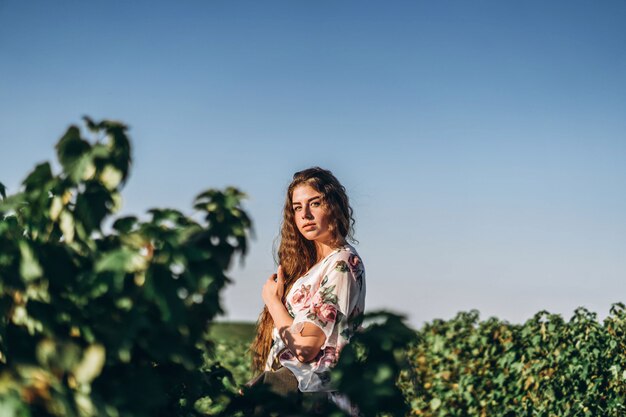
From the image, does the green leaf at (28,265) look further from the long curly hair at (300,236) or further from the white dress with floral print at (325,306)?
the long curly hair at (300,236)

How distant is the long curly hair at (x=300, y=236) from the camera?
14.4 feet

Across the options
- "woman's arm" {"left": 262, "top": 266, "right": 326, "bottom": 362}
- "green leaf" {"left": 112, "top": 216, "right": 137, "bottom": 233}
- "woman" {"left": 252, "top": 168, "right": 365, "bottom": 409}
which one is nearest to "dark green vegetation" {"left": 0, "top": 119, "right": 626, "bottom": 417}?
"green leaf" {"left": 112, "top": 216, "right": 137, "bottom": 233}

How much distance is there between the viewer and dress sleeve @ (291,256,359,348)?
3723 mm

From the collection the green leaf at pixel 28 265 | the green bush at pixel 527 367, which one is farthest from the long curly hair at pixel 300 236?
the green bush at pixel 527 367

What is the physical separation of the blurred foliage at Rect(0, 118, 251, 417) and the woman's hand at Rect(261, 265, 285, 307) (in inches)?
76.6

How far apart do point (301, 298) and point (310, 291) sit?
0.07m

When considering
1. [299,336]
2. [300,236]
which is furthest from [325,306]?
[300,236]

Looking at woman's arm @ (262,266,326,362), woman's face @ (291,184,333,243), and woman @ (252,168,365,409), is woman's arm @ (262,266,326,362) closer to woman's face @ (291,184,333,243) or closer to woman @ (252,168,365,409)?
woman @ (252,168,365,409)

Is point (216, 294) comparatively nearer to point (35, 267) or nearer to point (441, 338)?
point (35, 267)

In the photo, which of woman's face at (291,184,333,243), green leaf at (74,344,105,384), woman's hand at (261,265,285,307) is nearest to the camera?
green leaf at (74,344,105,384)

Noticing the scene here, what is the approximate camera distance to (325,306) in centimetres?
377

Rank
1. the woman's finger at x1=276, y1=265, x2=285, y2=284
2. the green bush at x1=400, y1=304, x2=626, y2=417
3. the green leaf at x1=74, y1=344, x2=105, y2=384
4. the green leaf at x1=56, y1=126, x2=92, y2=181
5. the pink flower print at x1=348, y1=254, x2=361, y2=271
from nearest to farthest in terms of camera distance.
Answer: the green leaf at x1=74, y1=344, x2=105, y2=384, the green leaf at x1=56, y1=126, x2=92, y2=181, the pink flower print at x1=348, y1=254, x2=361, y2=271, the woman's finger at x1=276, y1=265, x2=285, y2=284, the green bush at x1=400, y1=304, x2=626, y2=417

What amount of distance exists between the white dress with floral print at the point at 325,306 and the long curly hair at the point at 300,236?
22 centimetres

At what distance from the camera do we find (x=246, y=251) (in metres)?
2.20
